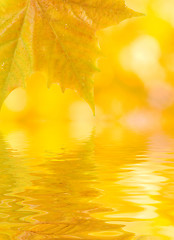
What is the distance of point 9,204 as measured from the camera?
1.30 meters

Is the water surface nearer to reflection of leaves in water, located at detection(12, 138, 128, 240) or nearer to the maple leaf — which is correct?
reflection of leaves in water, located at detection(12, 138, 128, 240)

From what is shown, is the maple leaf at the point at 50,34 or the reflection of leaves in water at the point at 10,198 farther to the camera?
the reflection of leaves in water at the point at 10,198

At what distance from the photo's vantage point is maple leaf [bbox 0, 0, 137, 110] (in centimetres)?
33

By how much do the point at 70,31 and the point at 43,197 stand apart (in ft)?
3.68

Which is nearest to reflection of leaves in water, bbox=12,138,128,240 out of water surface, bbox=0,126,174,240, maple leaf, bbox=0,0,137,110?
water surface, bbox=0,126,174,240

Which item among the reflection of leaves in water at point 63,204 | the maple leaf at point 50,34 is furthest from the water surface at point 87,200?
the maple leaf at point 50,34

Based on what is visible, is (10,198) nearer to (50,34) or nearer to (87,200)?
(87,200)

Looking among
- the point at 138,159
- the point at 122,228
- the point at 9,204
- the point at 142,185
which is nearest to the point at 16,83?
the point at 122,228

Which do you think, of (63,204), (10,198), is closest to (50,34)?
(63,204)

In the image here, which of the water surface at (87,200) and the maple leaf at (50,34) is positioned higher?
the maple leaf at (50,34)

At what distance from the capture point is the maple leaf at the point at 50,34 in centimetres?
33

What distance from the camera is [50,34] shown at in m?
0.34

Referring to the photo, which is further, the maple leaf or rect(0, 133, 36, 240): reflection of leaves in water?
rect(0, 133, 36, 240): reflection of leaves in water

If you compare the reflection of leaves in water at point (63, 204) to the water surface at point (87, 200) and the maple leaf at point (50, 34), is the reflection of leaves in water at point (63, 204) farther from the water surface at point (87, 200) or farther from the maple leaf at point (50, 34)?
the maple leaf at point (50, 34)
